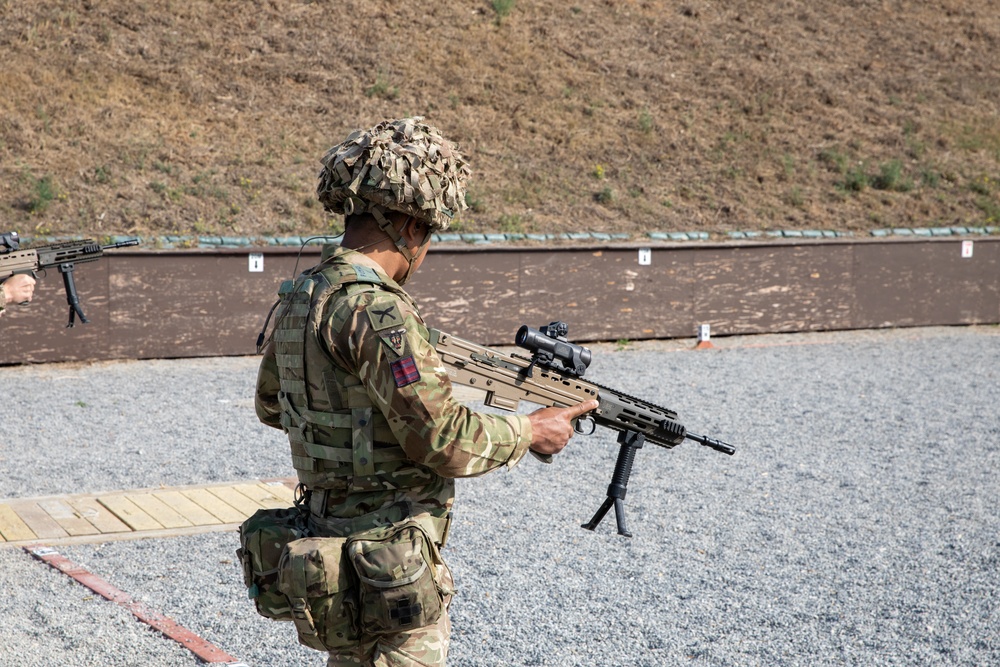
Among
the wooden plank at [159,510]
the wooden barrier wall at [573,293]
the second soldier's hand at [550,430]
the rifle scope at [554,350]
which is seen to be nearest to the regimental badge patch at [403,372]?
the second soldier's hand at [550,430]

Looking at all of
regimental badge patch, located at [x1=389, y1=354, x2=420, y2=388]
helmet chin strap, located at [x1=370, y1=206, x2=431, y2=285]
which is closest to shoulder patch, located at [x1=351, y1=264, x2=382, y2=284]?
helmet chin strap, located at [x1=370, y1=206, x2=431, y2=285]

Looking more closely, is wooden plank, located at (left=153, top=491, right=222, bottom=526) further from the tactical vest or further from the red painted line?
the tactical vest

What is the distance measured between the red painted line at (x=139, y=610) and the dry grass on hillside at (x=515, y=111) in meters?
8.67

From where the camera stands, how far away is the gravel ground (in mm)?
4492

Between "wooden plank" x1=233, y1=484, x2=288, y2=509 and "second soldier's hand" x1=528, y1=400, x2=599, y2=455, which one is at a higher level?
"second soldier's hand" x1=528, y1=400, x2=599, y2=455

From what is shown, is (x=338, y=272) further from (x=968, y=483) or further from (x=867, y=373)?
(x=867, y=373)

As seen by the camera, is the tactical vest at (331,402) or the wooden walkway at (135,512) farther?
the wooden walkway at (135,512)

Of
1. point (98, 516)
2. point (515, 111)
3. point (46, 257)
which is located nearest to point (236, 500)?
point (98, 516)

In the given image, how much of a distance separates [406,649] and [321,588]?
28 cm

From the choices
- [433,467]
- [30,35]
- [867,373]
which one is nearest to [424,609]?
[433,467]

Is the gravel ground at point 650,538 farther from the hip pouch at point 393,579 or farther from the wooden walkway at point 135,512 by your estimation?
the hip pouch at point 393,579

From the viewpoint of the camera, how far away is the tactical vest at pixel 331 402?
2.63 m

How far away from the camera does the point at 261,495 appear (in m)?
6.71

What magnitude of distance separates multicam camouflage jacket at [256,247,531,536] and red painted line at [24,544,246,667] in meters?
1.80
